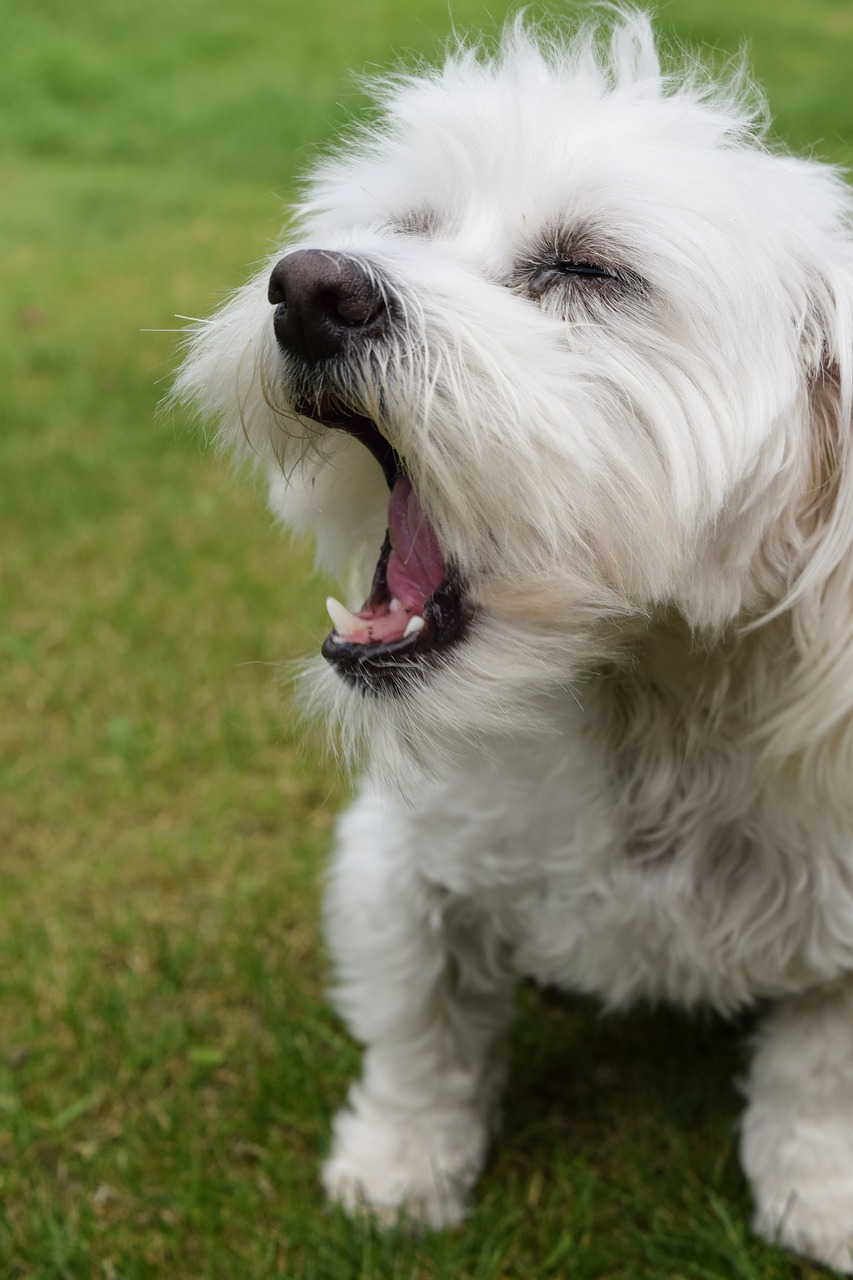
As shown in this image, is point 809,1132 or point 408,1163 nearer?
point 809,1132

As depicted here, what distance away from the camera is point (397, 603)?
1.47 meters

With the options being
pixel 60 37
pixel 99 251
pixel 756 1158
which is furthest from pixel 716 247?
pixel 60 37

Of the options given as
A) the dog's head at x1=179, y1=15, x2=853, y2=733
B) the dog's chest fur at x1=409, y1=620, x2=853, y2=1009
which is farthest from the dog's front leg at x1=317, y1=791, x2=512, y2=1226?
the dog's head at x1=179, y1=15, x2=853, y2=733

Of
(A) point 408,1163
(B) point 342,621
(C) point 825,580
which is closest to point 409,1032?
(A) point 408,1163

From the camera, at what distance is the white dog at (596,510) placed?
1.30 meters

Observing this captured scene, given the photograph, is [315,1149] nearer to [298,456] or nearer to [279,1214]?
[279,1214]

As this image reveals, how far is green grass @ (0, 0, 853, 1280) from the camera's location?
5.98ft

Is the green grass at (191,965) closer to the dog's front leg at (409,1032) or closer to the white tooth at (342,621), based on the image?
the dog's front leg at (409,1032)

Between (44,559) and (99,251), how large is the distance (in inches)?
131

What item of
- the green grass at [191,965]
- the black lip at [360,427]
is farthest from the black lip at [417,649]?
the green grass at [191,965]

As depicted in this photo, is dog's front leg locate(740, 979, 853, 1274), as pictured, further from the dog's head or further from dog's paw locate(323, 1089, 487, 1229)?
the dog's head

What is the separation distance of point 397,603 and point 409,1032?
77 centimetres

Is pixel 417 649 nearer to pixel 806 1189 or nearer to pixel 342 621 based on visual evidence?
pixel 342 621

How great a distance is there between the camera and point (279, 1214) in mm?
1852
